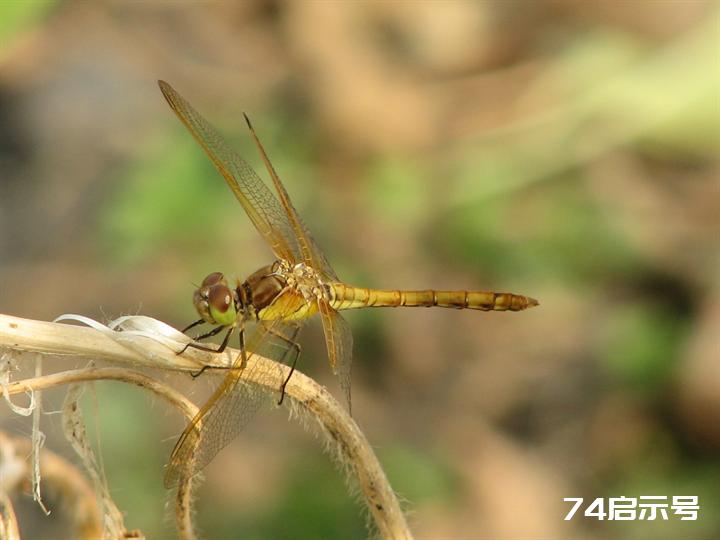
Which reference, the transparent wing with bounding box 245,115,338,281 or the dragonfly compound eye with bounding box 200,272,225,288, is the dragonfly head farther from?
the transparent wing with bounding box 245,115,338,281

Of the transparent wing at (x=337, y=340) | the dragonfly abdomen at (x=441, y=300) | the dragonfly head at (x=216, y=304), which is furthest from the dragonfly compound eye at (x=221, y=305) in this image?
the dragonfly abdomen at (x=441, y=300)

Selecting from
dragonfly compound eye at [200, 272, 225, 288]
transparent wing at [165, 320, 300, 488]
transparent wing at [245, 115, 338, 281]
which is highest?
transparent wing at [245, 115, 338, 281]

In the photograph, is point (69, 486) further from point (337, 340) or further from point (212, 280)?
point (337, 340)

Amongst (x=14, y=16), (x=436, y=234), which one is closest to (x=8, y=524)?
(x=14, y=16)

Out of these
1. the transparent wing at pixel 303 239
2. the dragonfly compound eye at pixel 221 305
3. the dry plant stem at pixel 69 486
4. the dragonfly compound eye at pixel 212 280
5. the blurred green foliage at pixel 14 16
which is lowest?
the dry plant stem at pixel 69 486

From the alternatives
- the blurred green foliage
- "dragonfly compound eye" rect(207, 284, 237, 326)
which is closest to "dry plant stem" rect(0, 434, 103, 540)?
"dragonfly compound eye" rect(207, 284, 237, 326)

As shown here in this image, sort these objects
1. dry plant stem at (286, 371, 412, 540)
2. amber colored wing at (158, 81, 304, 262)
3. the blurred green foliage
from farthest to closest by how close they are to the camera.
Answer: amber colored wing at (158, 81, 304, 262), the blurred green foliage, dry plant stem at (286, 371, 412, 540)

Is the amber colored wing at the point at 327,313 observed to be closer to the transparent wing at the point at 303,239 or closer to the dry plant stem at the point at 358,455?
the transparent wing at the point at 303,239

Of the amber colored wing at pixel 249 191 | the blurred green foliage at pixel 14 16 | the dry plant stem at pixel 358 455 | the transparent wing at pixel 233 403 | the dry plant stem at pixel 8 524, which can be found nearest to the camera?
the dry plant stem at pixel 8 524
